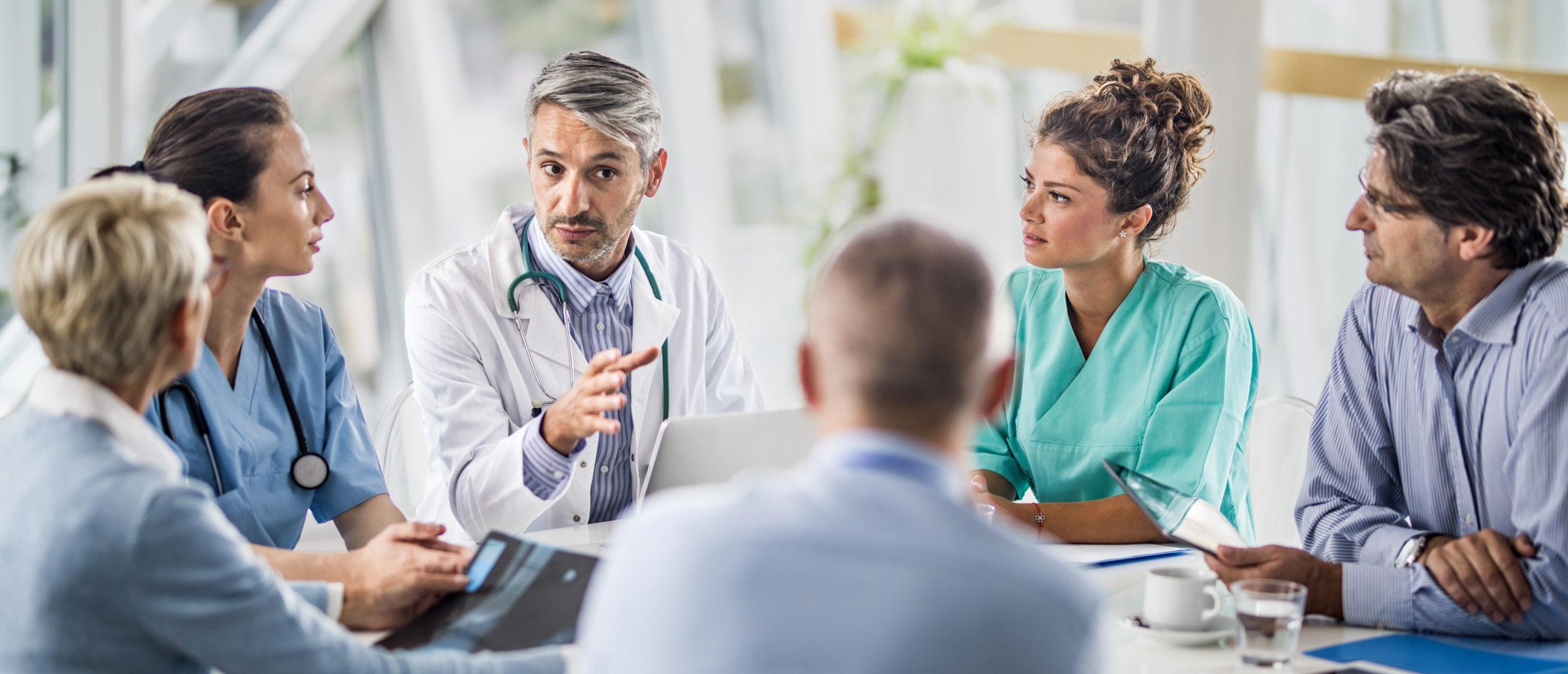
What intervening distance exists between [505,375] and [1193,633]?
135cm

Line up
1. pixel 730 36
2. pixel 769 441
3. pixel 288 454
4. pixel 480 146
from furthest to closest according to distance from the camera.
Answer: pixel 730 36, pixel 480 146, pixel 288 454, pixel 769 441

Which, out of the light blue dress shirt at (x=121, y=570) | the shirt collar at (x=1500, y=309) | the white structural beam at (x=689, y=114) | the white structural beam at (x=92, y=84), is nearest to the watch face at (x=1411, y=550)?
the shirt collar at (x=1500, y=309)

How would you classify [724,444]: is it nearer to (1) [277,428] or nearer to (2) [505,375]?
(2) [505,375]

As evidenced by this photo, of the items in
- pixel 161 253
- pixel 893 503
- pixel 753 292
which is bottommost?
pixel 753 292

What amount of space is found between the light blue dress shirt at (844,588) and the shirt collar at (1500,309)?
3.76 ft

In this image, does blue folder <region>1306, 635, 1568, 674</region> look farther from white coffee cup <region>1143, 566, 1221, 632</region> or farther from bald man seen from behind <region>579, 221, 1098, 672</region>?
bald man seen from behind <region>579, 221, 1098, 672</region>

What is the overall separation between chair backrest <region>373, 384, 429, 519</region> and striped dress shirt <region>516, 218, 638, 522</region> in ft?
1.60

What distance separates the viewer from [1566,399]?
5.29ft

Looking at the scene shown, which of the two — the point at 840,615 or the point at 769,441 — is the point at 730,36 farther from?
the point at 840,615

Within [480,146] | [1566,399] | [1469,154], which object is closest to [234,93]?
[1469,154]

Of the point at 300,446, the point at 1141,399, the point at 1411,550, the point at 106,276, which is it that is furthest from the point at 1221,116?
the point at 106,276

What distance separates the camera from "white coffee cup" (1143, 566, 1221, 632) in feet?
4.93

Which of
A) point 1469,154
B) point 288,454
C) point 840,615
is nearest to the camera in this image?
point 840,615

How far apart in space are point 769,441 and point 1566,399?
107cm
